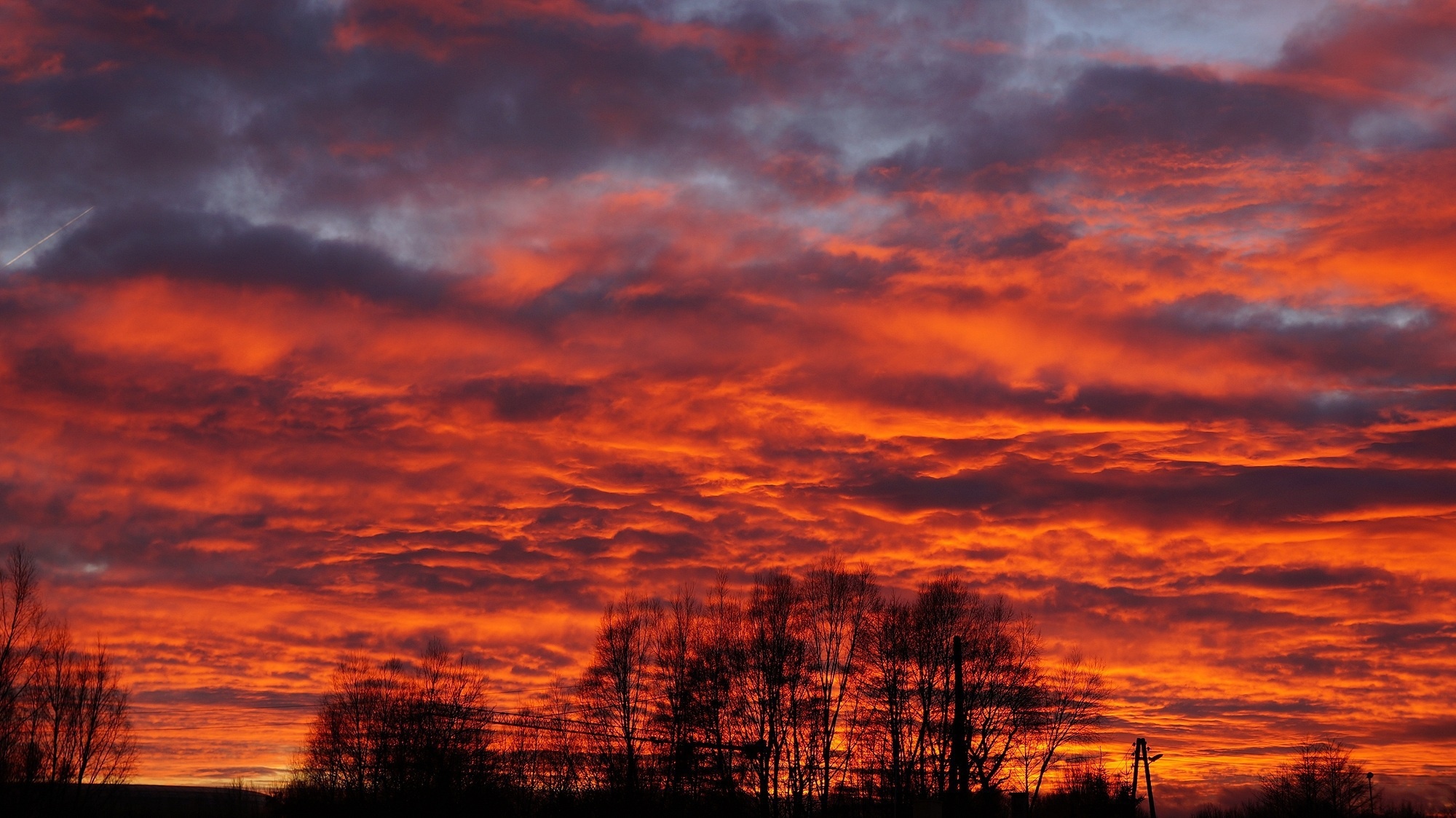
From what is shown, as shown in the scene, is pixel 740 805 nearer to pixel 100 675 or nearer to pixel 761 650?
pixel 761 650

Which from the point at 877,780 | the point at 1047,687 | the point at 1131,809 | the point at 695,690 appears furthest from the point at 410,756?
the point at 1131,809

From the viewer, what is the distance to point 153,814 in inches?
5271

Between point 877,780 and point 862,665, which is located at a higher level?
point 862,665

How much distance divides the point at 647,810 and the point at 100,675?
1233 inches

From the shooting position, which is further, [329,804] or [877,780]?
[329,804]

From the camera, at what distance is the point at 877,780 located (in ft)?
217

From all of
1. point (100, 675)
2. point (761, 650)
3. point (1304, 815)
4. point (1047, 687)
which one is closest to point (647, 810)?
point (761, 650)

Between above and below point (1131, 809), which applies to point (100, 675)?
above

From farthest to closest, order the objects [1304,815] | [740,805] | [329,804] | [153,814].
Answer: [153,814] < [1304,815] < [329,804] < [740,805]

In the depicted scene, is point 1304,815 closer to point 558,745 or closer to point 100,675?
point 558,745

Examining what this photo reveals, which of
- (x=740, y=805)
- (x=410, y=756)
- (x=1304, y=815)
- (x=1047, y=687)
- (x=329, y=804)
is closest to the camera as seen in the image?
(x=740, y=805)

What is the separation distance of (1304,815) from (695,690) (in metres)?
80.6

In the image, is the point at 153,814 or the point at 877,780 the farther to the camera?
the point at 153,814

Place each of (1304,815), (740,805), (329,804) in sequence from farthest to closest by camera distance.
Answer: (1304,815) → (329,804) → (740,805)
